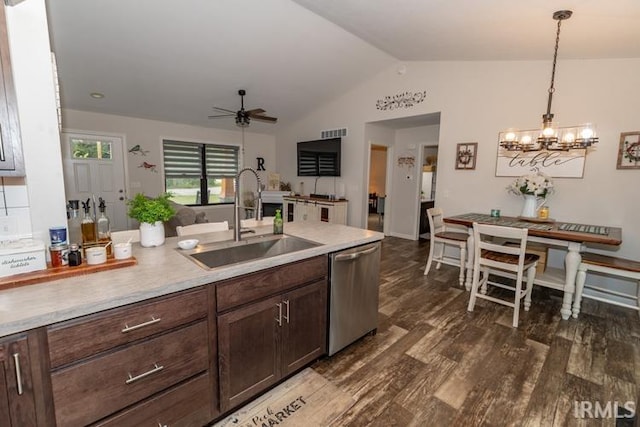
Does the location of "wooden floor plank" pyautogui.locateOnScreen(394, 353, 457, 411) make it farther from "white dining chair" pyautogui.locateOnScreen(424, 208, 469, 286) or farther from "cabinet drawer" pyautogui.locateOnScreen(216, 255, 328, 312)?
"white dining chair" pyautogui.locateOnScreen(424, 208, 469, 286)

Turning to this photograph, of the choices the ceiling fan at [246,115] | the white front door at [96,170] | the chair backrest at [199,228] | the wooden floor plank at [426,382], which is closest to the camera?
the wooden floor plank at [426,382]

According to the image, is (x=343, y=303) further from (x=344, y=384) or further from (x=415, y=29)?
(x=415, y=29)

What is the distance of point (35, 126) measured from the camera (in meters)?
1.35

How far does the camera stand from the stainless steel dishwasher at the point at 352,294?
2006 millimetres

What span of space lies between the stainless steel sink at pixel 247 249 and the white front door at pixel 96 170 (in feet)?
14.7

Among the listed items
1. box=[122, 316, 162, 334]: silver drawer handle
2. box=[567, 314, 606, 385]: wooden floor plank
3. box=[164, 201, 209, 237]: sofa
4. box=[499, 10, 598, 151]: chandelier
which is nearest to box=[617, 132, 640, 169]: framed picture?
box=[499, 10, 598, 151]: chandelier

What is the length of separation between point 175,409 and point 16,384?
0.62 metres

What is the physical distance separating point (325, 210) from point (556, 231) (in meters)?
3.70

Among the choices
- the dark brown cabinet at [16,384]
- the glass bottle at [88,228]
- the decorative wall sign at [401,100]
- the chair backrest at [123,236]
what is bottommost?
the dark brown cabinet at [16,384]

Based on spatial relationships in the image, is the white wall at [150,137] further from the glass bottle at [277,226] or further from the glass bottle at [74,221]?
Answer: the glass bottle at [277,226]

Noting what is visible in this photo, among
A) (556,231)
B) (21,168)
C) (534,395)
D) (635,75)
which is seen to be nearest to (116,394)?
(21,168)

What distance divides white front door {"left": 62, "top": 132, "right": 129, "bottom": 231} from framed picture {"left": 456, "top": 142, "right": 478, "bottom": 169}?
594 cm

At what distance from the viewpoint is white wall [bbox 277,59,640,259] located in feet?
10.3

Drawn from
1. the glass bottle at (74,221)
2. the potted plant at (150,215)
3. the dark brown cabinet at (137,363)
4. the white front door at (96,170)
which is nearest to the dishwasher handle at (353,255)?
the dark brown cabinet at (137,363)
